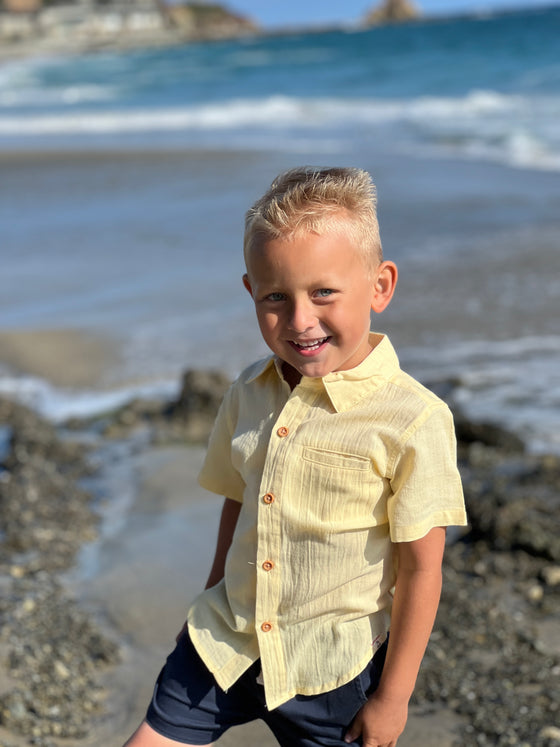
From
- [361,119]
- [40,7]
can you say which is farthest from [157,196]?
[40,7]

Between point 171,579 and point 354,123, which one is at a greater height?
point 171,579

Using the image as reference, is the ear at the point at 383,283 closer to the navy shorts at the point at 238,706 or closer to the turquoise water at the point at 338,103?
the navy shorts at the point at 238,706

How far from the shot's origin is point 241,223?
27.4ft

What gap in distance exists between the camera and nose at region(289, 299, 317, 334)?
1.49 m

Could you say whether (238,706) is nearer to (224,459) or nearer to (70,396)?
(224,459)

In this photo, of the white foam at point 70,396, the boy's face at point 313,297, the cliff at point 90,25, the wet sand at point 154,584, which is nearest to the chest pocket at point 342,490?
the boy's face at point 313,297

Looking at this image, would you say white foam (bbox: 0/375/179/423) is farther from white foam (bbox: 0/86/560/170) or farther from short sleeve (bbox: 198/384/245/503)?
white foam (bbox: 0/86/560/170)

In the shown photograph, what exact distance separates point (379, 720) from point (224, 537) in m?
0.49

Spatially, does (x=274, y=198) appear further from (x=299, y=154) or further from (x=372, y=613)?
(x=299, y=154)

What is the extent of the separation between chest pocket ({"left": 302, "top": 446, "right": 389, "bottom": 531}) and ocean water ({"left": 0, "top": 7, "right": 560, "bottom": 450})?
111 inches

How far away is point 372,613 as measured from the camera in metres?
1.59

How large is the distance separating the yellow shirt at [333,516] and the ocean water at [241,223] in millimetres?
2794

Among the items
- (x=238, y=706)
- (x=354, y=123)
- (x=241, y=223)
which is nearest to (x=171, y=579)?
(x=238, y=706)

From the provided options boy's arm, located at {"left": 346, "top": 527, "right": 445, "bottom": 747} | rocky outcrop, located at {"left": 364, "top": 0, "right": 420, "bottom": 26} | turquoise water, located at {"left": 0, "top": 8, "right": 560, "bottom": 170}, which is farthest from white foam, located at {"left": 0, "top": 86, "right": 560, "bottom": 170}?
rocky outcrop, located at {"left": 364, "top": 0, "right": 420, "bottom": 26}
